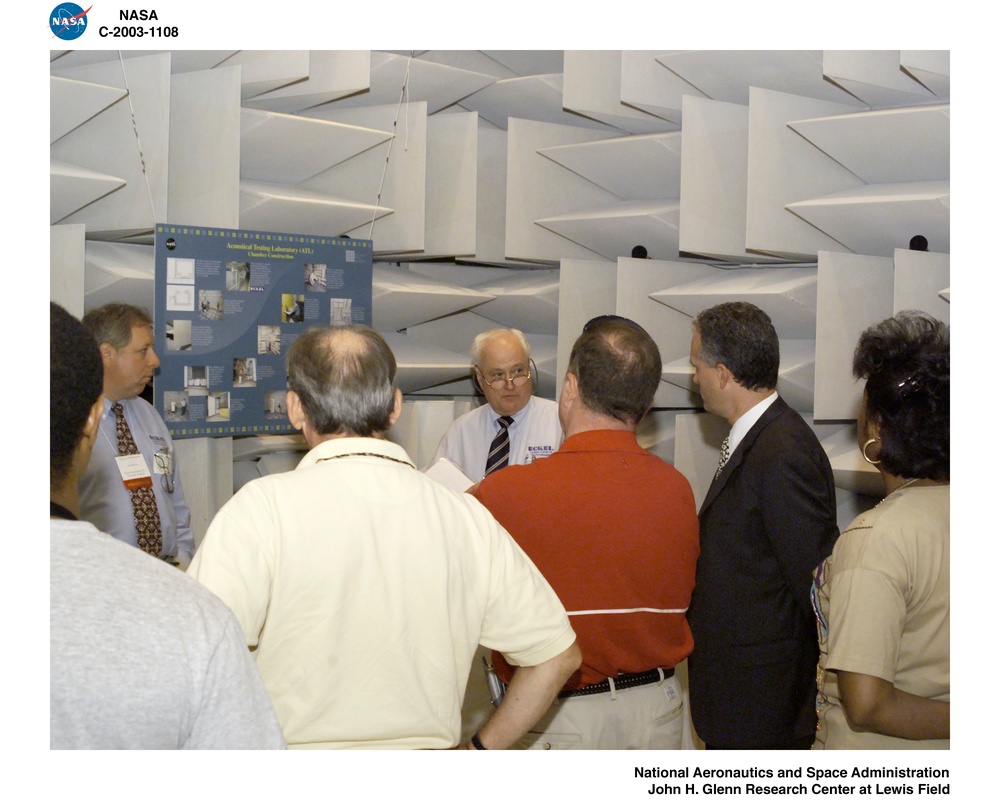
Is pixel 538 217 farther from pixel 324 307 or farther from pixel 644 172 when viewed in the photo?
pixel 324 307

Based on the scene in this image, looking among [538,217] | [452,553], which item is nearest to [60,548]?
[452,553]

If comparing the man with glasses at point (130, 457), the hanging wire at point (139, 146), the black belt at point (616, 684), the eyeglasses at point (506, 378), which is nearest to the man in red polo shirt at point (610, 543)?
the black belt at point (616, 684)

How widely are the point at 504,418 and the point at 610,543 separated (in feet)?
5.43

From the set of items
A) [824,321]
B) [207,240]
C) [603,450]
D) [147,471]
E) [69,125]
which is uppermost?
[69,125]

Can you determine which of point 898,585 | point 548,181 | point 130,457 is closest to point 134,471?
point 130,457

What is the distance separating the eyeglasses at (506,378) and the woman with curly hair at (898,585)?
6.06ft

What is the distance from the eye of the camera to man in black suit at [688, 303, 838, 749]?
2.31 m

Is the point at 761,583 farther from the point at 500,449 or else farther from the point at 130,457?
the point at 130,457

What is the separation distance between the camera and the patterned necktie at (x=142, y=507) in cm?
309

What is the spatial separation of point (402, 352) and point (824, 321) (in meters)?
1.85

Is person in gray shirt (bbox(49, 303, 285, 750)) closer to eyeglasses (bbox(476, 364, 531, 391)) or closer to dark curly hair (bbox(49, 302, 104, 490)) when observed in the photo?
dark curly hair (bbox(49, 302, 104, 490))

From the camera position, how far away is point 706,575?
7.92 feet

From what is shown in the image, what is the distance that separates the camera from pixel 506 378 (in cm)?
350
